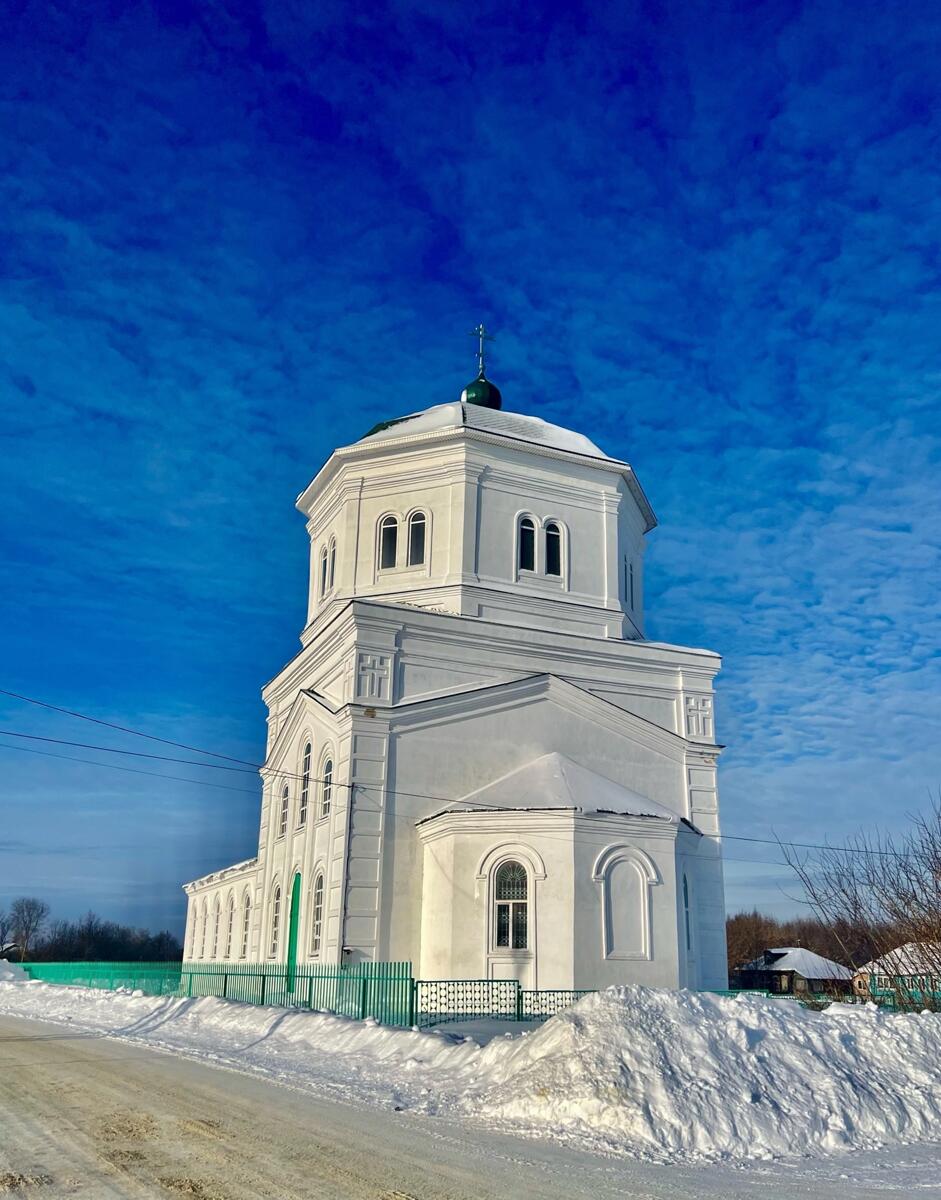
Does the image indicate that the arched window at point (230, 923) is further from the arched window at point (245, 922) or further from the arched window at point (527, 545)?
the arched window at point (527, 545)

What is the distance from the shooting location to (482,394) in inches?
1219

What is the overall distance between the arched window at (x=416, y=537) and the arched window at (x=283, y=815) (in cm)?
A: 679

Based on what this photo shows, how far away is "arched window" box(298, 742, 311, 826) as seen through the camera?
84.3ft

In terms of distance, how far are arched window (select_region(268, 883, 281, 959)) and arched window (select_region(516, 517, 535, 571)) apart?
33.4 ft

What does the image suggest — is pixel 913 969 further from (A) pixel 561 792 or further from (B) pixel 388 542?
(B) pixel 388 542

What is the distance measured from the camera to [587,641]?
2634 centimetres

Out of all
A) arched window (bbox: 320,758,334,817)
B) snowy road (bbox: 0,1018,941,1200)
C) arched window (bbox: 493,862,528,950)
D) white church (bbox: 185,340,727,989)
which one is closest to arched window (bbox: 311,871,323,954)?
white church (bbox: 185,340,727,989)

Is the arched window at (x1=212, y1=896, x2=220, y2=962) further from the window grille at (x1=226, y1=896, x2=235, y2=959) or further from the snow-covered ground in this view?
the snow-covered ground

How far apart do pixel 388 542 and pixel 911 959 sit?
16779 mm

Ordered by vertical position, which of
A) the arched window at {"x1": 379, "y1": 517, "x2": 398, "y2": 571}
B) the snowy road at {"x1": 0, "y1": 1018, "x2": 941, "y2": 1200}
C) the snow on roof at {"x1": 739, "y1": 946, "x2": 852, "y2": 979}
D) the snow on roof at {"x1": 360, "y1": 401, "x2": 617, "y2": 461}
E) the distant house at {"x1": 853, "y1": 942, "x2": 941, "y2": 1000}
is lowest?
the snowy road at {"x1": 0, "y1": 1018, "x2": 941, "y2": 1200}

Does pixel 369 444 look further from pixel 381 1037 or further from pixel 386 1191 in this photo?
pixel 386 1191

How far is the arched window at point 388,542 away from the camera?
2739 centimetres

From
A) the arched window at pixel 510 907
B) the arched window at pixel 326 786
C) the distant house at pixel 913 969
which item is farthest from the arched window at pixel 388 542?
the distant house at pixel 913 969

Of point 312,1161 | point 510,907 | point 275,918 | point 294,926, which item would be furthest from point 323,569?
point 312,1161
